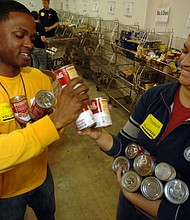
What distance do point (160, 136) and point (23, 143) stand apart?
0.57 meters

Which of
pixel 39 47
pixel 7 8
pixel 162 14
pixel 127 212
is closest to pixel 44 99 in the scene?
pixel 7 8

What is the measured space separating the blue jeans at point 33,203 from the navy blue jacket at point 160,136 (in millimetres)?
465

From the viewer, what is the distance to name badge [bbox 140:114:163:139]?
94 centimetres

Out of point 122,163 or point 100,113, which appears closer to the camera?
point 100,113

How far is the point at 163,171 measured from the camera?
0.85 meters

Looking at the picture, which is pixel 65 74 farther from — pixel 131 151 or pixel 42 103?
pixel 131 151

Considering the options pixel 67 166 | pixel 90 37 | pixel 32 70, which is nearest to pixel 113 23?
pixel 90 37

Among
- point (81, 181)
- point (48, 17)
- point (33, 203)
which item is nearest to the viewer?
point (33, 203)

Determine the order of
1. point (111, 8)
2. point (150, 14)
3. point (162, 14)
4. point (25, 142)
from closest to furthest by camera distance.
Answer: point (25, 142) → point (162, 14) → point (150, 14) → point (111, 8)

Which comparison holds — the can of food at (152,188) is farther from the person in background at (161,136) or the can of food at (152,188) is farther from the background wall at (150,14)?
the background wall at (150,14)

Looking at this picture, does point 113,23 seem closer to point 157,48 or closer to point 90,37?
point 90,37

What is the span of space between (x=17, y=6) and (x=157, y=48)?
201cm

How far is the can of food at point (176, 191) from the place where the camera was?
77 centimetres

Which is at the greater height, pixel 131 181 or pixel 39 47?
pixel 131 181
